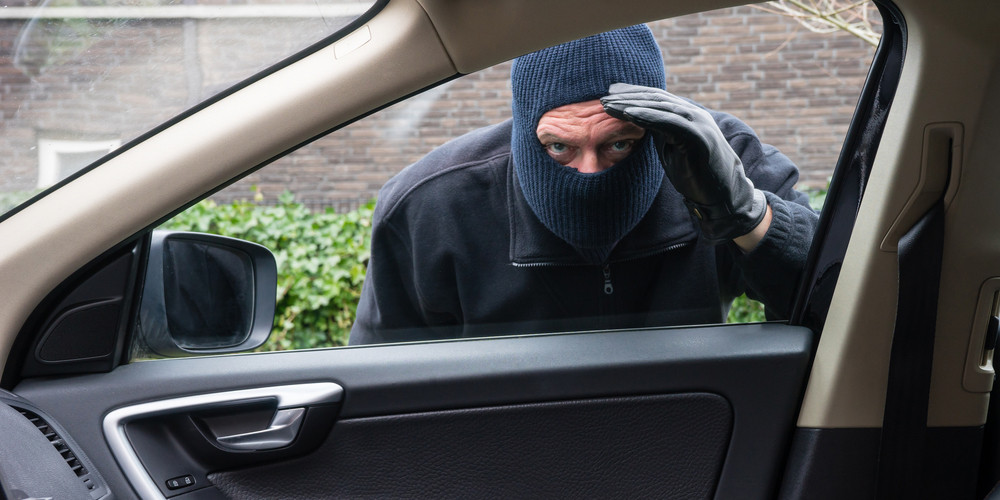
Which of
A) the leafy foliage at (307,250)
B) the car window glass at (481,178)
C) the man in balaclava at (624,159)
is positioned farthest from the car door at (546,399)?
the leafy foliage at (307,250)

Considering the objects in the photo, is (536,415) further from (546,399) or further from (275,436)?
(275,436)

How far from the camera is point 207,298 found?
1736 mm

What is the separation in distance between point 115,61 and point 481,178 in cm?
A: 84

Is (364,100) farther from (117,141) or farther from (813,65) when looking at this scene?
(813,65)

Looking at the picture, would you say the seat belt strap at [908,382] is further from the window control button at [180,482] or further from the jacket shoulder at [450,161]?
the window control button at [180,482]

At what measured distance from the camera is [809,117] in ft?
9.14

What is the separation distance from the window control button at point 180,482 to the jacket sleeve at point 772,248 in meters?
1.27

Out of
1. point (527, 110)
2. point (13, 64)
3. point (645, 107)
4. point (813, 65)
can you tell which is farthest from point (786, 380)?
point (813, 65)

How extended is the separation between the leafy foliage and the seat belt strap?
146cm

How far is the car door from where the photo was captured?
1581 millimetres

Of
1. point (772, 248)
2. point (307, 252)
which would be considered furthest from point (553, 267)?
point (307, 252)

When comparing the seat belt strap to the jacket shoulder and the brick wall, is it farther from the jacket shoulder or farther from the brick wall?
the jacket shoulder

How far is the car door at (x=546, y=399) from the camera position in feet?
5.19

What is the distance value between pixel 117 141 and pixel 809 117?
7.32 feet
